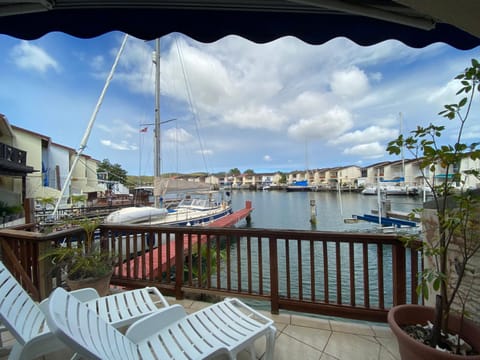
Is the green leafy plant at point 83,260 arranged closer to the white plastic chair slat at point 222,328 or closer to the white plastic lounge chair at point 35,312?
the white plastic lounge chair at point 35,312

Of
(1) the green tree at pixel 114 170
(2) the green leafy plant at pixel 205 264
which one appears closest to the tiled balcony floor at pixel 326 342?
(2) the green leafy plant at pixel 205 264

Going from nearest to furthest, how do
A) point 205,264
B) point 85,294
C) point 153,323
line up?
point 153,323 → point 85,294 → point 205,264

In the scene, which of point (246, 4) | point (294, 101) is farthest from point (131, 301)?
point (294, 101)

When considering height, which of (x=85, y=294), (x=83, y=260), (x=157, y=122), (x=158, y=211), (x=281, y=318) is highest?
(x=157, y=122)

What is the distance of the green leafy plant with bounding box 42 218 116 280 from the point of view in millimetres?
2254

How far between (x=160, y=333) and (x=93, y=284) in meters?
1.27

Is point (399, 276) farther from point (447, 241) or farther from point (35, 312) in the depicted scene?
point (35, 312)

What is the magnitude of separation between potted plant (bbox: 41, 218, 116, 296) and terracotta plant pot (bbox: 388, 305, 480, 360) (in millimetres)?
2580

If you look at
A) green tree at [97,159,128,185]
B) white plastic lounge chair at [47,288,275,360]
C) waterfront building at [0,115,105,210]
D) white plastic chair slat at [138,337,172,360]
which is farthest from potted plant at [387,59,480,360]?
green tree at [97,159,128,185]

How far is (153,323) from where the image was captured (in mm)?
1427

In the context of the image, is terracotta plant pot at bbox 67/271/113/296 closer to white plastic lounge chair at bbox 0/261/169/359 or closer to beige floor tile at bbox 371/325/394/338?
white plastic lounge chair at bbox 0/261/169/359

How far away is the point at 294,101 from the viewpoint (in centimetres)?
864

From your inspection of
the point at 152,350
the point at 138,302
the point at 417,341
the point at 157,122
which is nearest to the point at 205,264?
the point at 138,302

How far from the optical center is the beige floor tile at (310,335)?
1803mm
